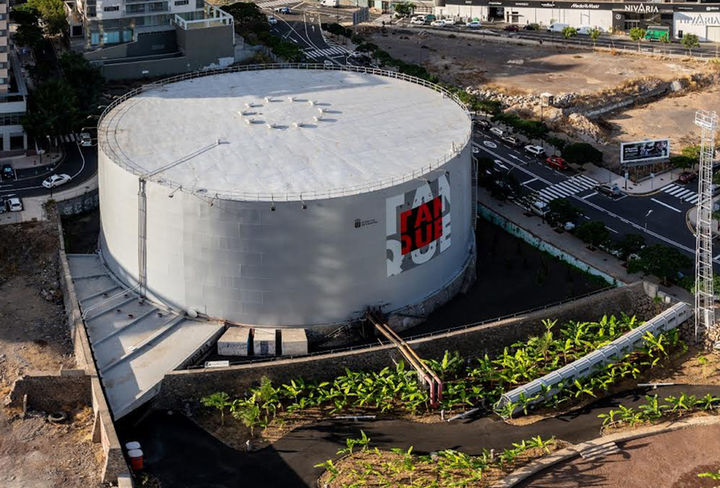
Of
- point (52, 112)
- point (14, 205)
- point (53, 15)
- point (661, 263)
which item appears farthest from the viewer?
point (53, 15)

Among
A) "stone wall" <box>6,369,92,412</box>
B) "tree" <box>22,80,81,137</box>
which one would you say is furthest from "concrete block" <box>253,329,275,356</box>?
"tree" <box>22,80,81,137</box>

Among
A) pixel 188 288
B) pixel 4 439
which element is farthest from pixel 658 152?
pixel 4 439

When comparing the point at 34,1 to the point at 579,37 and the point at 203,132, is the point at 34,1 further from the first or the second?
the point at 579,37

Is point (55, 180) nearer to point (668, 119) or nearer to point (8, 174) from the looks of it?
point (8, 174)

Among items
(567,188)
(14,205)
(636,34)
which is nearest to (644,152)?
(567,188)

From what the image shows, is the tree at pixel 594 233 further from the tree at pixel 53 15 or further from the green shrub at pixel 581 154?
the tree at pixel 53 15

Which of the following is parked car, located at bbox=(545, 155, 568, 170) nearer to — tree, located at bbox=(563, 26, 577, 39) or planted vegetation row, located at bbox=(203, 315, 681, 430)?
planted vegetation row, located at bbox=(203, 315, 681, 430)

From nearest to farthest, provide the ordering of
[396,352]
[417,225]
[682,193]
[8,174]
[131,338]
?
[396,352] → [131,338] → [417,225] → [8,174] → [682,193]
